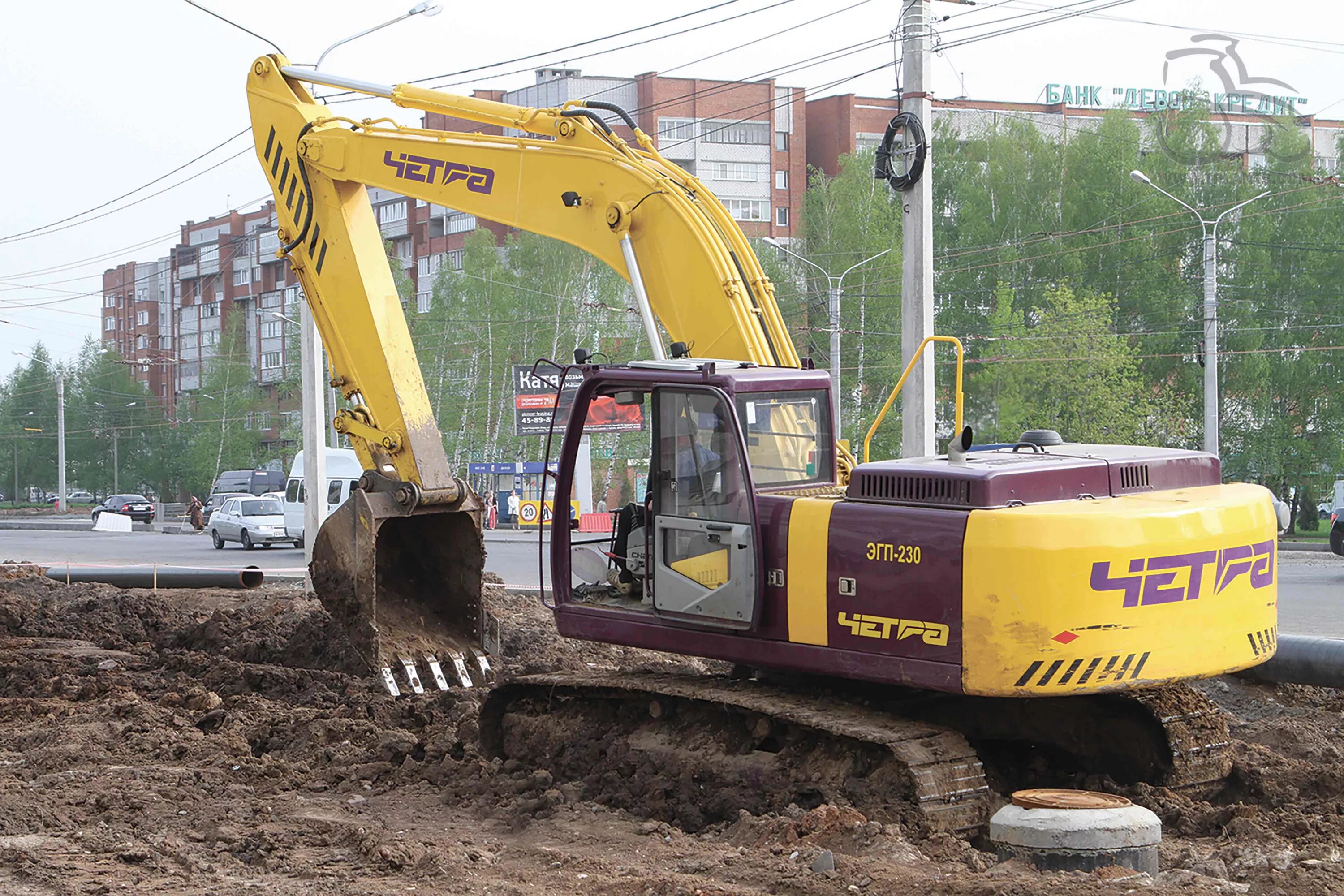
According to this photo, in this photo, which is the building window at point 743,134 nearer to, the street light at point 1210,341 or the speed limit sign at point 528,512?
the speed limit sign at point 528,512

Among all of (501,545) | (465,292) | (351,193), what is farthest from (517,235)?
A: (351,193)

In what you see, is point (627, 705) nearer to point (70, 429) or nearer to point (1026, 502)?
point (1026, 502)

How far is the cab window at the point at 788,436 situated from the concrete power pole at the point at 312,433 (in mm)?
10177

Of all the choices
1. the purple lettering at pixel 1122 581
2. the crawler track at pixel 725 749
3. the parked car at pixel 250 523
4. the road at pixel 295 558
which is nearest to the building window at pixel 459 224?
the road at pixel 295 558

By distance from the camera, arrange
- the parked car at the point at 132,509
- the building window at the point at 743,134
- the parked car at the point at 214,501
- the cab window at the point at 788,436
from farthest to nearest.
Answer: the building window at the point at 743,134 → the parked car at the point at 132,509 → the parked car at the point at 214,501 → the cab window at the point at 788,436

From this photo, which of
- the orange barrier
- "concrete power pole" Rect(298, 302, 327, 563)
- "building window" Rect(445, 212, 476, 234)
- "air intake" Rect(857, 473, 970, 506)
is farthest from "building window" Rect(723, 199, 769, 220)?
"air intake" Rect(857, 473, 970, 506)

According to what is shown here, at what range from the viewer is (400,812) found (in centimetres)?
713

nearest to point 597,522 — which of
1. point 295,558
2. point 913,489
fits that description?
point 913,489

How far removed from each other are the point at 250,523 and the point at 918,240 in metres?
25.6

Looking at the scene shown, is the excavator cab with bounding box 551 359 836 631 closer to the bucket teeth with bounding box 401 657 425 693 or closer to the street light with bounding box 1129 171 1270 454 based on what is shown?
the bucket teeth with bounding box 401 657 425 693

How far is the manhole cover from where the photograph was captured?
224 inches

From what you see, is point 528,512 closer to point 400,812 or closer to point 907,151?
point 907,151

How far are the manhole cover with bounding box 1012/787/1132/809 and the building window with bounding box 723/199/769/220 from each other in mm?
56731

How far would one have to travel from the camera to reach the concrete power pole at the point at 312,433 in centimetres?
1628
